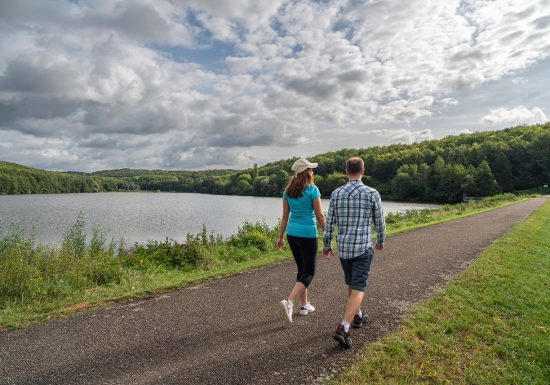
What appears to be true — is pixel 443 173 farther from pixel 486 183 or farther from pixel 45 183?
pixel 45 183

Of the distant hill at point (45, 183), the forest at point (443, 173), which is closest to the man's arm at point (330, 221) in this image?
the forest at point (443, 173)

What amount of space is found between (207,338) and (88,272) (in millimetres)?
4677

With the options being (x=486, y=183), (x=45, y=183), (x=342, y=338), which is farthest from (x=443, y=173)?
(x=45, y=183)

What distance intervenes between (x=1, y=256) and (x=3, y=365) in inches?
235

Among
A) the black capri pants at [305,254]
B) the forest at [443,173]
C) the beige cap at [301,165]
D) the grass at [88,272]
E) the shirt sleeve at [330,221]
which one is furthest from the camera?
the forest at [443,173]

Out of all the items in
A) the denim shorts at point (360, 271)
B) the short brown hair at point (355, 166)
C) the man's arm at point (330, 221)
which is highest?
the short brown hair at point (355, 166)

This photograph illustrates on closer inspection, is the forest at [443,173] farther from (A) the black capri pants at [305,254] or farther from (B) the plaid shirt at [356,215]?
(B) the plaid shirt at [356,215]

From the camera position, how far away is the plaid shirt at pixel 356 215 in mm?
4020

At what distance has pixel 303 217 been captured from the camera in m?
4.50

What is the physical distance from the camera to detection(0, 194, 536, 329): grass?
556 cm

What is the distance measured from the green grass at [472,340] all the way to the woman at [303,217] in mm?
1124

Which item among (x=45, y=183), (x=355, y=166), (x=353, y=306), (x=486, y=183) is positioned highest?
(x=355, y=166)

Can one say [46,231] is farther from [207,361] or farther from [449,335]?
[449,335]

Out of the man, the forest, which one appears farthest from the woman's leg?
the forest
